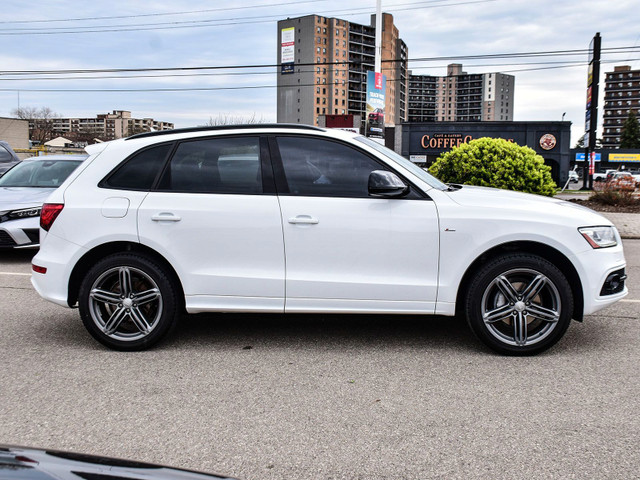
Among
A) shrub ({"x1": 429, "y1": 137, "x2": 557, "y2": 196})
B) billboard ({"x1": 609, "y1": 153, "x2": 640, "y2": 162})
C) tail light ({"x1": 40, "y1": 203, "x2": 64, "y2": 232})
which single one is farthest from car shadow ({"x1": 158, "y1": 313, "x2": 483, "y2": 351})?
billboard ({"x1": 609, "y1": 153, "x2": 640, "y2": 162})

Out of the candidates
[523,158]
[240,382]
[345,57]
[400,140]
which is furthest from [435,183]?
[345,57]

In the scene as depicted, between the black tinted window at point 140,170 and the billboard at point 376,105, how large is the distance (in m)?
23.7

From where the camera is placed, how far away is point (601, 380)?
161 inches

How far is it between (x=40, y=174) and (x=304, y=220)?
7.77 meters

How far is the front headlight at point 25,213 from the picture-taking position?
357 inches

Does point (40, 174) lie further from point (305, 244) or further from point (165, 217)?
point (305, 244)

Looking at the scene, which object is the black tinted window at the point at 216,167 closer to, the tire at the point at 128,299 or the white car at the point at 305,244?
the white car at the point at 305,244

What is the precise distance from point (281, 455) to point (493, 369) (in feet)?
A: 6.31

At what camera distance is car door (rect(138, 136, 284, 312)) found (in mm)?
4605

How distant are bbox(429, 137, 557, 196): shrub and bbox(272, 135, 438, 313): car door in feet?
24.8

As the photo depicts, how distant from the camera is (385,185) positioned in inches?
175

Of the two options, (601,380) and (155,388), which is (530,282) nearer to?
(601,380)

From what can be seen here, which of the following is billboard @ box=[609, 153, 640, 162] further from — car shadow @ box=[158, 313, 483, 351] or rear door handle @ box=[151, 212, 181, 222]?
rear door handle @ box=[151, 212, 181, 222]

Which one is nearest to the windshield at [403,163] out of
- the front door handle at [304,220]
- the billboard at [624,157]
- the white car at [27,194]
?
the front door handle at [304,220]
